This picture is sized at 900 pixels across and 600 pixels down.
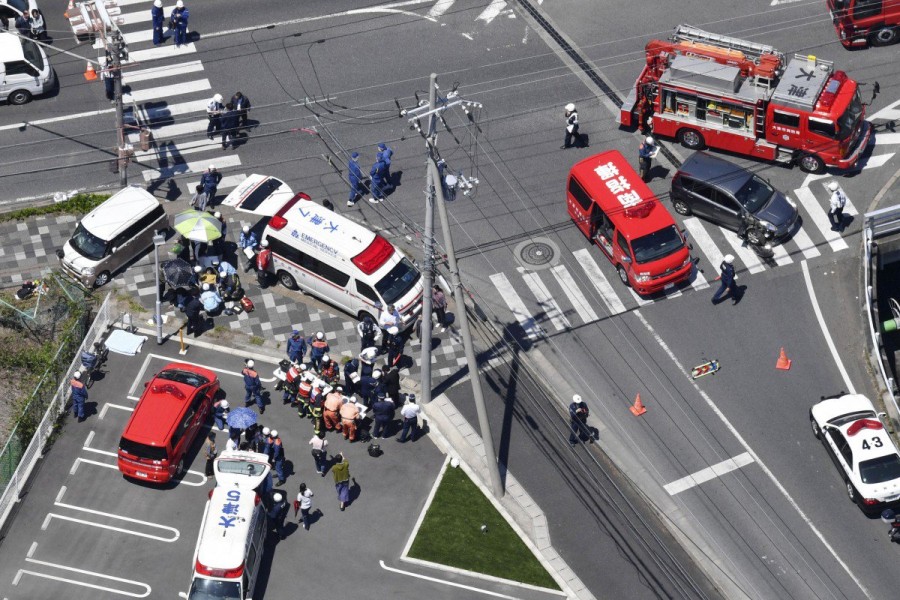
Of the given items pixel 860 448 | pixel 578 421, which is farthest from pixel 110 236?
pixel 860 448

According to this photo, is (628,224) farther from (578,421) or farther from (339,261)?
(339,261)

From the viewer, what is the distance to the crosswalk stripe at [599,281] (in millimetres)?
43844

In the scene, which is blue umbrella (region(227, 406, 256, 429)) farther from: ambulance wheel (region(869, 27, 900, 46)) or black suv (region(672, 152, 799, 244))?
Result: ambulance wheel (region(869, 27, 900, 46))

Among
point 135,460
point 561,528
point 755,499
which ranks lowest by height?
point 135,460

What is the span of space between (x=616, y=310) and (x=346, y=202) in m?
10.3

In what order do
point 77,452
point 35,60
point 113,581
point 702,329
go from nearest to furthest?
1. point 113,581
2. point 77,452
3. point 702,329
4. point 35,60

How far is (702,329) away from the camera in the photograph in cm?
4312

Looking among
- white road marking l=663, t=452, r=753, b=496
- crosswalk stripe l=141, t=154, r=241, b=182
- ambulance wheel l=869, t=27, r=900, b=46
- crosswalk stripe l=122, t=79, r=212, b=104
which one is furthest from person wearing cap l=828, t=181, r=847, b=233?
crosswalk stripe l=122, t=79, r=212, b=104

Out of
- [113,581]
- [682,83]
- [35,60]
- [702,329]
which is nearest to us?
[113,581]

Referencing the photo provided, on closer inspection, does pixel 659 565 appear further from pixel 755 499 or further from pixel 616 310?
pixel 616 310

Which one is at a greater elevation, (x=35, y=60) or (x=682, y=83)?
(x=682, y=83)

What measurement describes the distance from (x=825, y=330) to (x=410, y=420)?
45.3ft

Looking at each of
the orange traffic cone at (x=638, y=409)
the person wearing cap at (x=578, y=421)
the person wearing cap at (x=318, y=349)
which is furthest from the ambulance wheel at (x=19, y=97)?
the orange traffic cone at (x=638, y=409)

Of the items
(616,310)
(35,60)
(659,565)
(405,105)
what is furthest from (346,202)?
(659,565)
